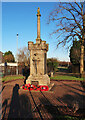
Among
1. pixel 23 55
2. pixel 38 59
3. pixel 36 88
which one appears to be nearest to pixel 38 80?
pixel 36 88

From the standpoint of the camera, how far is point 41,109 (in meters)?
6.19

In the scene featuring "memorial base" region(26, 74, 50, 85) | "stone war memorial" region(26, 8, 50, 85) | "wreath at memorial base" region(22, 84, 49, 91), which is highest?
"stone war memorial" region(26, 8, 50, 85)

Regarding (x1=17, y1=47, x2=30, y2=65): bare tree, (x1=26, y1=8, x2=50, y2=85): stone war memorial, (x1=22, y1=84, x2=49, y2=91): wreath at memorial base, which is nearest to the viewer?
(x1=22, y1=84, x2=49, y2=91): wreath at memorial base

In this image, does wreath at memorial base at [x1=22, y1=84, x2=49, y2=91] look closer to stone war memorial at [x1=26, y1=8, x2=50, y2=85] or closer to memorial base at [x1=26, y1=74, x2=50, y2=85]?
memorial base at [x1=26, y1=74, x2=50, y2=85]

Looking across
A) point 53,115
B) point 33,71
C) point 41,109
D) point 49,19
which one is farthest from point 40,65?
point 49,19

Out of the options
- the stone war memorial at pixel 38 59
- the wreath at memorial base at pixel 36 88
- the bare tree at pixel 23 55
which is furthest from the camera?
the bare tree at pixel 23 55

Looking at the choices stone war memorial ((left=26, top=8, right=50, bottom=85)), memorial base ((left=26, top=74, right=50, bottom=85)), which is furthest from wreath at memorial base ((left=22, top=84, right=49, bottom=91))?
stone war memorial ((left=26, top=8, right=50, bottom=85))

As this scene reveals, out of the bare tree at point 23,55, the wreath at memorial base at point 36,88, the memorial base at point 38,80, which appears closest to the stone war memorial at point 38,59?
the memorial base at point 38,80

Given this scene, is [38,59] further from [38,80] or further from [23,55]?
[23,55]

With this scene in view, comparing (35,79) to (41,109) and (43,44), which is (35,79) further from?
(41,109)

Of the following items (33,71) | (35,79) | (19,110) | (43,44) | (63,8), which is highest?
(63,8)

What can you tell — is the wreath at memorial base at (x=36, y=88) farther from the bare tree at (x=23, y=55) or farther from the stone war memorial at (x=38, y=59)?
the bare tree at (x=23, y=55)

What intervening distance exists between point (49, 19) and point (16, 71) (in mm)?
15246

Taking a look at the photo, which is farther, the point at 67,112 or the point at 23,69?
the point at 23,69
